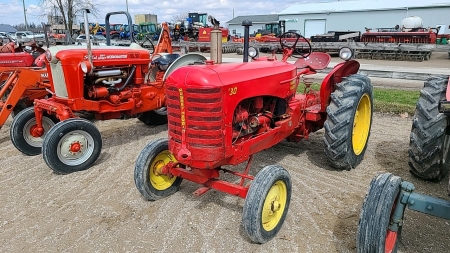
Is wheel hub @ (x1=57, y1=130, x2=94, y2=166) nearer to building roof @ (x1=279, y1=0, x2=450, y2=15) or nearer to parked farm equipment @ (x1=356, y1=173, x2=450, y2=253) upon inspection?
parked farm equipment @ (x1=356, y1=173, x2=450, y2=253)

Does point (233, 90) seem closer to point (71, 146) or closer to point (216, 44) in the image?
point (216, 44)

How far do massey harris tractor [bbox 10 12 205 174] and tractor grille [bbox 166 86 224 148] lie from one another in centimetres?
195

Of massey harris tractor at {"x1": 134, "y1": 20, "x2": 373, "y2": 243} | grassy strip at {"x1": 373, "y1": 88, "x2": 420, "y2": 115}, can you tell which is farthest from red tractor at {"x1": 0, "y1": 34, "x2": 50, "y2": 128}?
grassy strip at {"x1": 373, "y1": 88, "x2": 420, "y2": 115}

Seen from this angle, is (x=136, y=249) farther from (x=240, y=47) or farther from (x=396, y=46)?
(x=240, y=47)

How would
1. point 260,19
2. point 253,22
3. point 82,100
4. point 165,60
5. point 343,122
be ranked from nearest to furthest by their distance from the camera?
1. point 343,122
2. point 82,100
3. point 165,60
4. point 253,22
5. point 260,19

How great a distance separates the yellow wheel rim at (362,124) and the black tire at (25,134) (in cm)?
421

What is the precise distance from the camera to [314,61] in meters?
4.79

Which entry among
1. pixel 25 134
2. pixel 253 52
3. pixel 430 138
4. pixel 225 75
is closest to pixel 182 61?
pixel 253 52

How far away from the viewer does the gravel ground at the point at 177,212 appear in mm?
2883

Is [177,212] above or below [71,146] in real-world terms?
below

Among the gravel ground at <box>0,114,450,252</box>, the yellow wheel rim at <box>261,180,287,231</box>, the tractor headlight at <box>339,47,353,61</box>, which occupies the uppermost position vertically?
the tractor headlight at <box>339,47,353,61</box>

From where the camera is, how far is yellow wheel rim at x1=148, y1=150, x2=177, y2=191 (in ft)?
11.5

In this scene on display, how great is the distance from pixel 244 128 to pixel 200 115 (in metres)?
0.60

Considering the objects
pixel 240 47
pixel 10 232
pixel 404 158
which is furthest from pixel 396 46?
pixel 10 232
